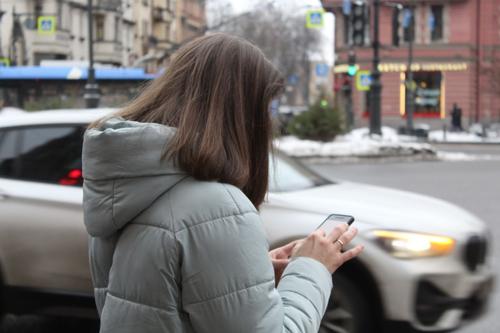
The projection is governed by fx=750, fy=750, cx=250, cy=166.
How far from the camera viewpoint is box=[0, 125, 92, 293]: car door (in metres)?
4.91

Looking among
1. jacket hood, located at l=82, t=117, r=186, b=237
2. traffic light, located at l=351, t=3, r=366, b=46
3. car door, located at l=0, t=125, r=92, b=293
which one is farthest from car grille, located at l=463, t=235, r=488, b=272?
traffic light, located at l=351, t=3, r=366, b=46

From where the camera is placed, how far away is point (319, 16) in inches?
1063

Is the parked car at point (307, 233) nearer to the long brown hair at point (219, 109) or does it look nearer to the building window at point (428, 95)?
the long brown hair at point (219, 109)

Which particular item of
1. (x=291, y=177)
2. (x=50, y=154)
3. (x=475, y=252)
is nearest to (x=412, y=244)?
(x=475, y=252)

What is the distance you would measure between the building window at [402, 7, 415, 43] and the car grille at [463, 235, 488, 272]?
33685 millimetres

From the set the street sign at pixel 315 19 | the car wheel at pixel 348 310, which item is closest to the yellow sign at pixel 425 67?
the street sign at pixel 315 19

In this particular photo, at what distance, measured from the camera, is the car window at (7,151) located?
5.34m

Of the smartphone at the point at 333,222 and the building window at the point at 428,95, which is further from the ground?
the building window at the point at 428,95

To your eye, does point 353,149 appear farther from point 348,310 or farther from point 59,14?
point 59,14

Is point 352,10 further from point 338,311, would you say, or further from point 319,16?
point 338,311

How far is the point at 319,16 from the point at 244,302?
26082 mm

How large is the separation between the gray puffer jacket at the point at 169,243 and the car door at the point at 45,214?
322 centimetres

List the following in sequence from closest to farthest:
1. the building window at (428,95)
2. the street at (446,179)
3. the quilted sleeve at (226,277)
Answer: the quilted sleeve at (226,277)
the street at (446,179)
the building window at (428,95)

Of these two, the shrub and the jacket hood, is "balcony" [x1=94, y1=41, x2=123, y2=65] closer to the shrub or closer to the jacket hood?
the shrub
